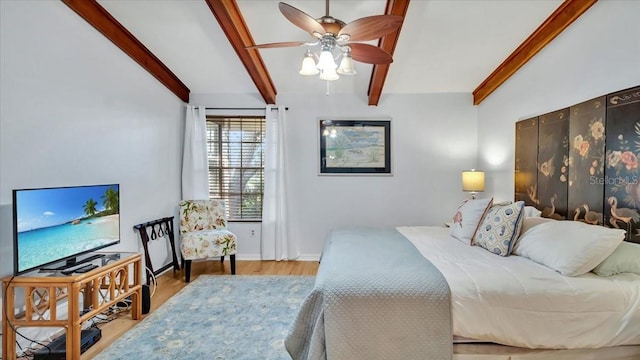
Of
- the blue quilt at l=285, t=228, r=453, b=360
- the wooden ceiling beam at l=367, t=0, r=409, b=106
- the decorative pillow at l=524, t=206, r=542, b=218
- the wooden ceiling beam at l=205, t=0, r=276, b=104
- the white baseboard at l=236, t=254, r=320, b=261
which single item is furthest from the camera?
the white baseboard at l=236, t=254, r=320, b=261

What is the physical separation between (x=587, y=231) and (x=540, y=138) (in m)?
1.35

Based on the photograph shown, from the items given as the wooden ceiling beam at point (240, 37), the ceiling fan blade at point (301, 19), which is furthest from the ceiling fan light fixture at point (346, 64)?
the wooden ceiling beam at point (240, 37)

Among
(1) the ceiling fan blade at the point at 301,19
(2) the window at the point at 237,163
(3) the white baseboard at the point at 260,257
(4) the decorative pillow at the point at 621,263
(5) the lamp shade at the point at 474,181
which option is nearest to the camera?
(4) the decorative pillow at the point at 621,263

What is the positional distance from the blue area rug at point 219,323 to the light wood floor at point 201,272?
136 mm

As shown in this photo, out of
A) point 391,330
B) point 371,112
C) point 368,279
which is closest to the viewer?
point 391,330

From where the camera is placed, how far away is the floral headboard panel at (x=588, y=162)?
2.08m

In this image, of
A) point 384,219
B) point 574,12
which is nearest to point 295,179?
point 384,219

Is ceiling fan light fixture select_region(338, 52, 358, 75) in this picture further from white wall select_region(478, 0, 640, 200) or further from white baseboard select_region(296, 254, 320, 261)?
white baseboard select_region(296, 254, 320, 261)

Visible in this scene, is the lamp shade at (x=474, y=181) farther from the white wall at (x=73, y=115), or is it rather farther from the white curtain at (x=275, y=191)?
the white wall at (x=73, y=115)

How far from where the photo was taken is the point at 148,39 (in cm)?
331

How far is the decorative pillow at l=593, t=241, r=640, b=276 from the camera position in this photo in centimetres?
181

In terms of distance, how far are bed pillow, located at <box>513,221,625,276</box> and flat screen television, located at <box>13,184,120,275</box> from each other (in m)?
3.30

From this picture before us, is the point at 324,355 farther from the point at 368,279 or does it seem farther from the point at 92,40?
the point at 92,40

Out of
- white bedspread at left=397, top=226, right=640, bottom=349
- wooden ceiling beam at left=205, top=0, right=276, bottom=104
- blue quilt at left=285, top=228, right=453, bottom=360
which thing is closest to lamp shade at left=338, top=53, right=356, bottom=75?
wooden ceiling beam at left=205, top=0, right=276, bottom=104
